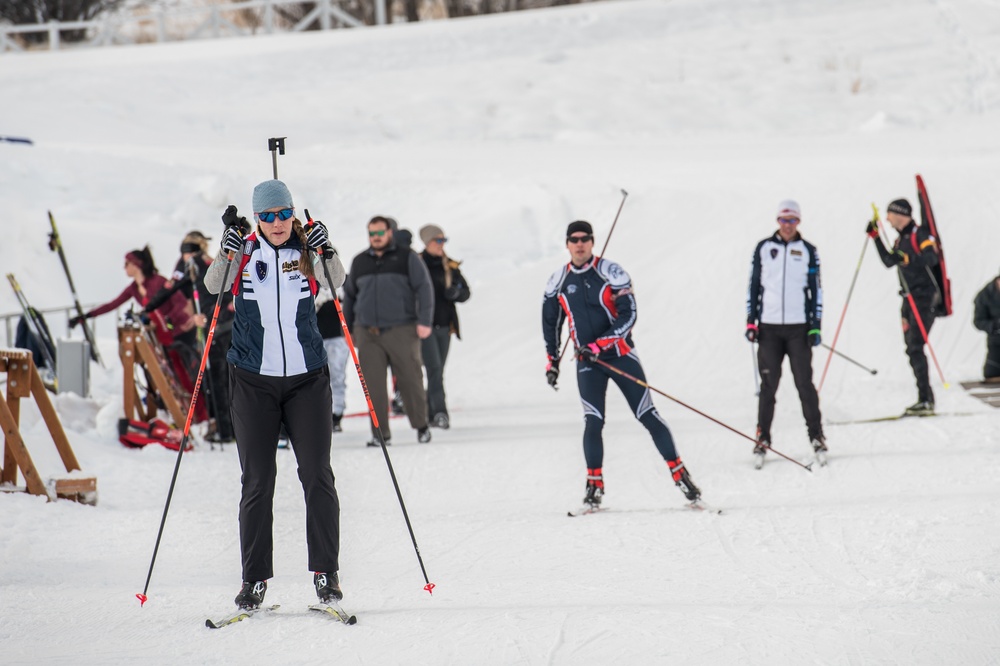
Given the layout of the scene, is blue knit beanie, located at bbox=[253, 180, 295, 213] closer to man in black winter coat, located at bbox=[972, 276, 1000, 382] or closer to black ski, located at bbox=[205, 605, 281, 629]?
black ski, located at bbox=[205, 605, 281, 629]

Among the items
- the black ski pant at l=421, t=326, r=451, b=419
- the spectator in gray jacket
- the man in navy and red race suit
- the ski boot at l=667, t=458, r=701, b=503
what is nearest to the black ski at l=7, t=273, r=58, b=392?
the spectator in gray jacket

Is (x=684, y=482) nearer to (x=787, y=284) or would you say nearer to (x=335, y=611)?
(x=787, y=284)

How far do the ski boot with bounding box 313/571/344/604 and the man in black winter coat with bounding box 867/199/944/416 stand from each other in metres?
6.57

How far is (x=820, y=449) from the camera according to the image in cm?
840

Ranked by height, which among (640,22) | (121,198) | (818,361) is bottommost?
(818,361)

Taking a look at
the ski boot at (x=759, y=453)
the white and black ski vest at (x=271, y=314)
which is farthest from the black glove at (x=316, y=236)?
the ski boot at (x=759, y=453)

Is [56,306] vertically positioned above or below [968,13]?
below

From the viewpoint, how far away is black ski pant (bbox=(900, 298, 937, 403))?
1017 centimetres

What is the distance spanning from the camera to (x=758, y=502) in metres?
7.19

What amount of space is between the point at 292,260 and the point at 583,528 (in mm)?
2583

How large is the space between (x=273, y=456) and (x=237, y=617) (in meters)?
0.69

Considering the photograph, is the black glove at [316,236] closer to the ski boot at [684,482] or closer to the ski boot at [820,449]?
the ski boot at [684,482]

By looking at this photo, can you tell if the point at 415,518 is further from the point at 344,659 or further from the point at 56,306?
the point at 56,306

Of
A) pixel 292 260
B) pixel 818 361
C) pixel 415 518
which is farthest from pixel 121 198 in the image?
pixel 292 260
